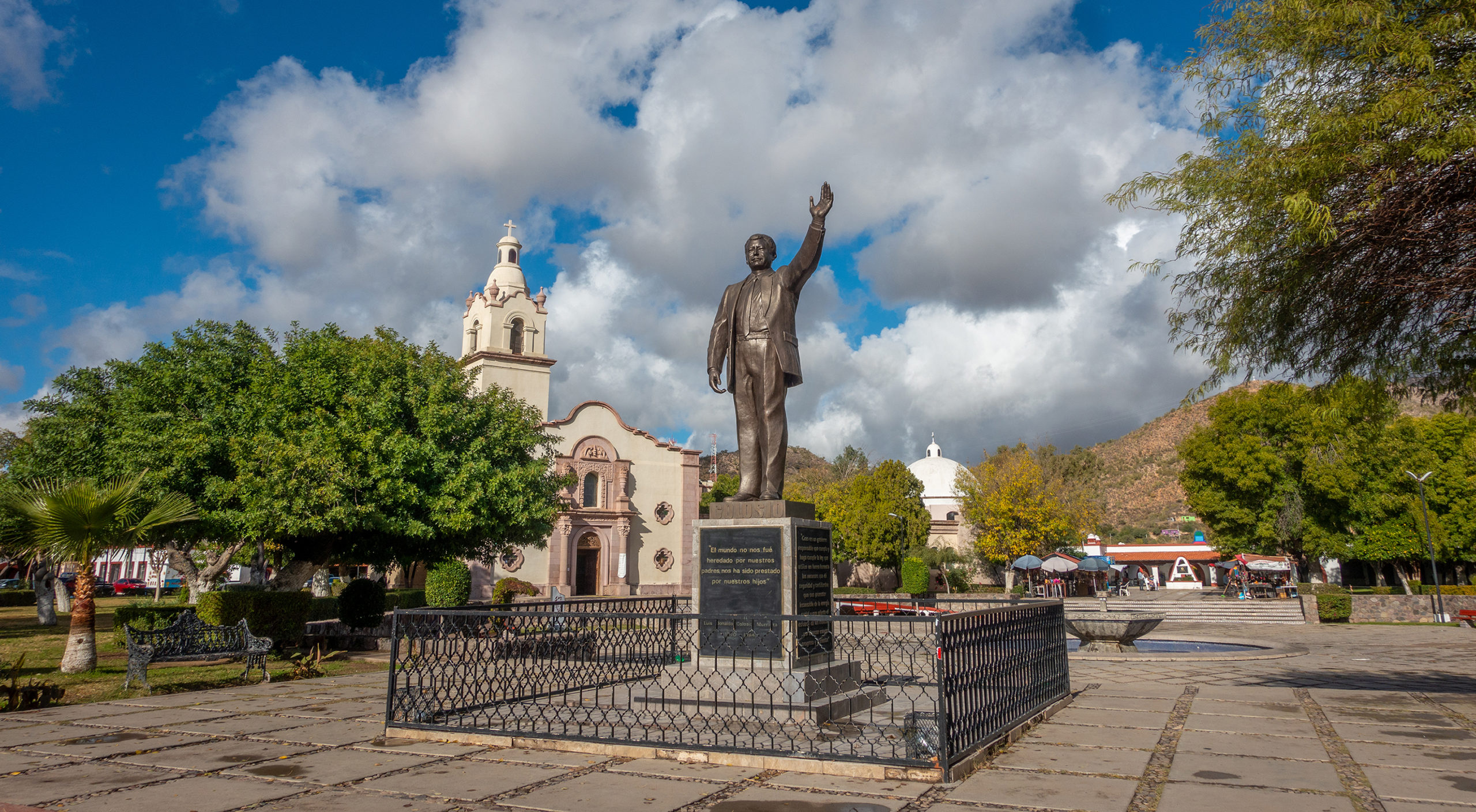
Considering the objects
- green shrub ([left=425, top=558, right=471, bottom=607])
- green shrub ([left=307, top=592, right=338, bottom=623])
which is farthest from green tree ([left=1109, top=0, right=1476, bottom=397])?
green shrub ([left=425, top=558, right=471, bottom=607])

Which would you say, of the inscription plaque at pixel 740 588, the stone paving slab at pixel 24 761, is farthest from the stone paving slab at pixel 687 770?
the stone paving slab at pixel 24 761

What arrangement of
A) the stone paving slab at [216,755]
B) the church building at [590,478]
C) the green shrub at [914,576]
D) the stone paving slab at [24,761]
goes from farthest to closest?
the green shrub at [914,576], the church building at [590,478], the stone paving slab at [216,755], the stone paving slab at [24,761]

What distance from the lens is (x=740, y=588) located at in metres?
7.40

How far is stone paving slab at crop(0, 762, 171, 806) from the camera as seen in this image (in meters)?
5.18

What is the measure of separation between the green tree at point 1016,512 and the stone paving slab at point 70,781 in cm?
3956

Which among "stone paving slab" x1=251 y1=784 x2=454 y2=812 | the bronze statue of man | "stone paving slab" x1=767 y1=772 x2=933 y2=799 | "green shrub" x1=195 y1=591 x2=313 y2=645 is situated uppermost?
the bronze statue of man

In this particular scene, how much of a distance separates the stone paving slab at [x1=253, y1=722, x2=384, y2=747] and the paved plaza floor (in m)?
0.03

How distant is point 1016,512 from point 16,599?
45729 millimetres

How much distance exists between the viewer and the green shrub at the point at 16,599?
35.8 m

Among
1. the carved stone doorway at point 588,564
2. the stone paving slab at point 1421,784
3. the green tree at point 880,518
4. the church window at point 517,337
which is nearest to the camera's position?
the stone paving slab at point 1421,784

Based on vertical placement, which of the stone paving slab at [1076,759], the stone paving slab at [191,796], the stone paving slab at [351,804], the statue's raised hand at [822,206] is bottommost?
the stone paving slab at [1076,759]

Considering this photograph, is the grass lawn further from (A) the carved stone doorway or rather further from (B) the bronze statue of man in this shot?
(A) the carved stone doorway

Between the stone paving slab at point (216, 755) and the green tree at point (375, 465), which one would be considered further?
the green tree at point (375, 465)

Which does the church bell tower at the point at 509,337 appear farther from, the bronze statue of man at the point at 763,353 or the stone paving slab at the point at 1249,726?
the stone paving slab at the point at 1249,726
